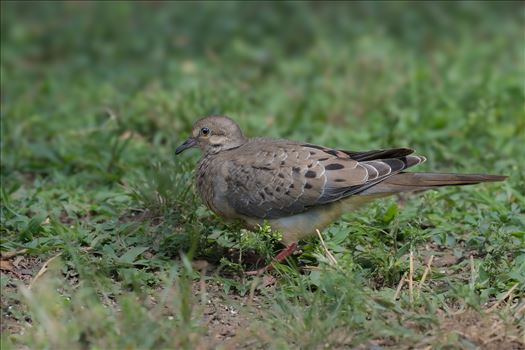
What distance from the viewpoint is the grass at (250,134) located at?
4.77m

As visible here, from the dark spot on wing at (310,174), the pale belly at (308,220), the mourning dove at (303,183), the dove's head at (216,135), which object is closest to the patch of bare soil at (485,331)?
the mourning dove at (303,183)

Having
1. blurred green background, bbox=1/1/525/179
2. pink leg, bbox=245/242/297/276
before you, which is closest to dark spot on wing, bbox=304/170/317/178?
pink leg, bbox=245/242/297/276

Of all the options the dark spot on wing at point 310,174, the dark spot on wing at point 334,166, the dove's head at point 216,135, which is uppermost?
the dove's head at point 216,135

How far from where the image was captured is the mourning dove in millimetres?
5734

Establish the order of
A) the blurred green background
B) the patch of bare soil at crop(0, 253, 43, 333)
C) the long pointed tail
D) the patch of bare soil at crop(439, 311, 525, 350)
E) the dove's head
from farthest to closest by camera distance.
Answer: the blurred green background
the dove's head
the long pointed tail
the patch of bare soil at crop(0, 253, 43, 333)
the patch of bare soil at crop(439, 311, 525, 350)

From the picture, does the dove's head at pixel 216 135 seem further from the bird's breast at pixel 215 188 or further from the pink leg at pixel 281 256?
the pink leg at pixel 281 256

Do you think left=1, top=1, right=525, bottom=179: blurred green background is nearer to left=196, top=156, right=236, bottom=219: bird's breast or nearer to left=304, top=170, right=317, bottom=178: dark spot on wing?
left=196, top=156, right=236, bottom=219: bird's breast

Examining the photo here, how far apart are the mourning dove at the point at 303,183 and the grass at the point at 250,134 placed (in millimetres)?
192

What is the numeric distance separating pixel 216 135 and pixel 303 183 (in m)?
0.88

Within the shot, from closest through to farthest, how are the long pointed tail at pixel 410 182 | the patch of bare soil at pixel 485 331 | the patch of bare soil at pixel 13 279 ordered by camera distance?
the patch of bare soil at pixel 485 331
the patch of bare soil at pixel 13 279
the long pointed tail at pixel 410 182

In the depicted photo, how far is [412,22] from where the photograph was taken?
11.1 metres

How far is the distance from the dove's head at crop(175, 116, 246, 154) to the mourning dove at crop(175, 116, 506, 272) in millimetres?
374

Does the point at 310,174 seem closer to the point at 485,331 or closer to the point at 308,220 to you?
the point at 308,220

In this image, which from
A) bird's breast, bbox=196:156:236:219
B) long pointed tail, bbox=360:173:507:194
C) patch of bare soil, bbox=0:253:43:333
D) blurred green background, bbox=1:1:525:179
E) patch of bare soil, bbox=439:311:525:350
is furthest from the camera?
blurred green background, bbox=1:1:525:179
